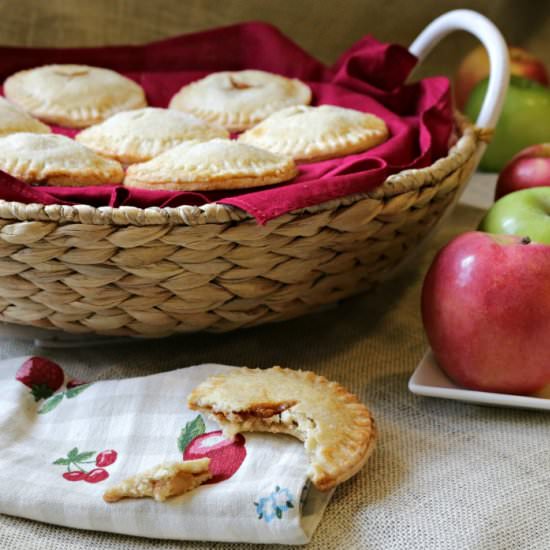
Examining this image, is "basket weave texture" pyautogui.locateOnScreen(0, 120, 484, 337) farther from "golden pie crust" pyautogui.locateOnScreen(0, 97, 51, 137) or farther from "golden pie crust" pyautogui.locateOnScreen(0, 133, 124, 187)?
"golden pie crust" pyautogui.locateOnScreen(0, 97, 51, 137)

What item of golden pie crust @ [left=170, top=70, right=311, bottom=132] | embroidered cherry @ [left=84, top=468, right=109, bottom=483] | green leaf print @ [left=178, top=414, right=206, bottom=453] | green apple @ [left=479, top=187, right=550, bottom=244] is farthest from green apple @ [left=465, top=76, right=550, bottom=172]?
embroidered cherry @ [left=84, top=468, right=109, bottom=483]

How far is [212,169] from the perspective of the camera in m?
0.97

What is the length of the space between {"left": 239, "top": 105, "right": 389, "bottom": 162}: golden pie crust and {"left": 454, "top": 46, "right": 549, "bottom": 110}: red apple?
87cm

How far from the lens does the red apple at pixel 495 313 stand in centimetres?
91

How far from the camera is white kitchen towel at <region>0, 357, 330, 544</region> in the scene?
2.46ft

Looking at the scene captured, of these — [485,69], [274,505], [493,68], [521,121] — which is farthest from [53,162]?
[485,69]

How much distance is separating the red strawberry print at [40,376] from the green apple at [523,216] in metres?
0.53

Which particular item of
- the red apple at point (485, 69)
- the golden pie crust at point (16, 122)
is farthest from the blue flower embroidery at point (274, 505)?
the red apple at point (485, 69)

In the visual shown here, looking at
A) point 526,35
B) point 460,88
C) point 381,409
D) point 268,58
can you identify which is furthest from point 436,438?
point 526,35

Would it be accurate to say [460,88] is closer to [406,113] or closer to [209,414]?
[406,113]

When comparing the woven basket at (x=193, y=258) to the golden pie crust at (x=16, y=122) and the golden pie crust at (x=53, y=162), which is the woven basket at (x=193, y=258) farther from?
the golden pie crust at (x=16, y=122)

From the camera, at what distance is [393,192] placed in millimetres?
958

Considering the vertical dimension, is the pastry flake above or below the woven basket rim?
below

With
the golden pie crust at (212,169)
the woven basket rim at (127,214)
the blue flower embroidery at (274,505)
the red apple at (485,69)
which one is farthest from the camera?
the red apple at (485,69)
